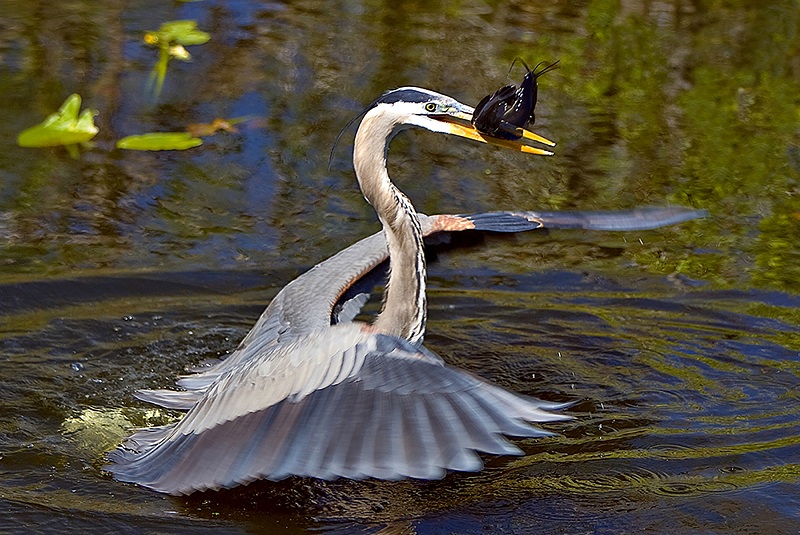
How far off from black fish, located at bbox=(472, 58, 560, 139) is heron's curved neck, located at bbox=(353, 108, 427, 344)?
1.13 feet

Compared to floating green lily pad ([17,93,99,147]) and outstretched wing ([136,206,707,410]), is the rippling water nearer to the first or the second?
outstretched wing ([136,206,707,410])

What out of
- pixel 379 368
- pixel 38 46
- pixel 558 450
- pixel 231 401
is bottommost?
pixel 558 450

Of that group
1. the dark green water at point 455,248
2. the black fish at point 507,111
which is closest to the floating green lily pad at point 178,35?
the dark green water at point 455,248

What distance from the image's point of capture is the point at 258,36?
872 centimetres

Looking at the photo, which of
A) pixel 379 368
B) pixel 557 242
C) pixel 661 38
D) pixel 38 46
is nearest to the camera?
pixel 379 368

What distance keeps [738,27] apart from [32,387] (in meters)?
6.56

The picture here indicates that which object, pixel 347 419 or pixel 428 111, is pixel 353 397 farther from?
pixel 428 111

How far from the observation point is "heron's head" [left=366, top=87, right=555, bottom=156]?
14.1ft

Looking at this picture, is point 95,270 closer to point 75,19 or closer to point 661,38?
point 75,19

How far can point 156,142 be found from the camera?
704cm

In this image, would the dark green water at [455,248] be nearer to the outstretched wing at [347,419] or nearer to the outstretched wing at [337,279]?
the outstretched wing at [337,279]

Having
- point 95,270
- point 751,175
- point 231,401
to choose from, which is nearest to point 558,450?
point 231,401

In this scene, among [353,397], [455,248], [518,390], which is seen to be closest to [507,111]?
[455,248]

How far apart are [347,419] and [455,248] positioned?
218 cm
